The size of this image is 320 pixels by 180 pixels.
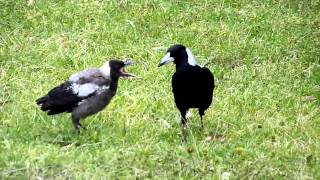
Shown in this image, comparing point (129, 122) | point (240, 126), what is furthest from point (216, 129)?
point (129, 122)

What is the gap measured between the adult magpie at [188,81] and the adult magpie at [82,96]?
545mm

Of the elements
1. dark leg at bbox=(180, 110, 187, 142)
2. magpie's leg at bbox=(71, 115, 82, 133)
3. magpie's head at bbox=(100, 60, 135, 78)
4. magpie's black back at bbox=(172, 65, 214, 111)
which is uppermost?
magpie's head at bbox=(100, 60, 135, 78)

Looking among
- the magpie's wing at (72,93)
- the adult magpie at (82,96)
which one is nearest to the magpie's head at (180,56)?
the adult magpie at (82,96)

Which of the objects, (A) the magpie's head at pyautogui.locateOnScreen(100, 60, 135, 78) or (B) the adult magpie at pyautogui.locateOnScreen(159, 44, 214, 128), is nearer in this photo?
(A) the magpie's head at pyautogui.locateOnScreen(100, 60, 135, 78)

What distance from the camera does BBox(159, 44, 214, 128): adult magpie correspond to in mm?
6672

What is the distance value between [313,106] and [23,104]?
3.14 meters

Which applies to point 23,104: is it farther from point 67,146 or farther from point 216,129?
point 216,129

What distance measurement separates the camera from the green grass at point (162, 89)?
592 cm

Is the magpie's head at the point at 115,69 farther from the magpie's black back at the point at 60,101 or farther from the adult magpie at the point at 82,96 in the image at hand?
the magpie's black back at the point at 60,101

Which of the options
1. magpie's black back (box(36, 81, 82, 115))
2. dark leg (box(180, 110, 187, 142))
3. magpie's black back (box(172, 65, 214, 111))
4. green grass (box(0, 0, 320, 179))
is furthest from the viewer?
dark leg (box(180, 110, 187, 142))

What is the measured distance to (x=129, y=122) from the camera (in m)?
7.01

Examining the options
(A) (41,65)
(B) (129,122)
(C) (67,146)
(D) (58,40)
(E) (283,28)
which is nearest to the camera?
(C) (67,146)

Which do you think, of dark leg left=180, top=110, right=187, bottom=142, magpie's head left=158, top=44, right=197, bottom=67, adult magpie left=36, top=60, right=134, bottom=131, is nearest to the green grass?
dark leg left=180, top=110, right=187, bottom=142

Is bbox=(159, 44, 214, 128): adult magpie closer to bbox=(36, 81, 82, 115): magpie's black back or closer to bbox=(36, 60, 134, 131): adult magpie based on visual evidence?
bbox=(36, 60, 134, 131): adult magpie
